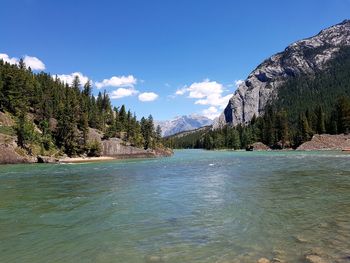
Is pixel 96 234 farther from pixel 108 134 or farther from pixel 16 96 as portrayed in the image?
pixel 108 134

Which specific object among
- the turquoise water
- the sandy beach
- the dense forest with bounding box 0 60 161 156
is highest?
the dense forest with bounding box 0 60 161 156

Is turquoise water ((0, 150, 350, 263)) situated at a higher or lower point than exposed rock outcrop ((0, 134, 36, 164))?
lower

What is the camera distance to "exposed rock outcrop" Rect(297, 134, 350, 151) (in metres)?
161

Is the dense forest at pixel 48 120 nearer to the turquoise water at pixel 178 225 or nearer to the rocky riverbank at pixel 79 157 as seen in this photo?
the rocky riverbank at pixel 79 157

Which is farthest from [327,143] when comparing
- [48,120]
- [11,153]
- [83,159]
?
[11,153]

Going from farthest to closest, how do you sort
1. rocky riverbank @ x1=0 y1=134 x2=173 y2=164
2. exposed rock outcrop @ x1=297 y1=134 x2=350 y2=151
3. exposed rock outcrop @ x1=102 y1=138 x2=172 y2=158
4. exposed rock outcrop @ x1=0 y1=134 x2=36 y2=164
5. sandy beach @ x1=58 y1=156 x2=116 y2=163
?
exposed rock outcrop @ x1=297 y1=134 x2=350 y2=151 < exposed rock outcrop @ x1=102 y1=138 x2=172 y2=158 < sandy beach @ x1=58 y1=156 x2=116 y2=163 < rocky riverbank @ x1=0 y1=134 x2=173 y2=164 < exposed rock outcrop @ x1=0 y1=134 x2=36 y2=164

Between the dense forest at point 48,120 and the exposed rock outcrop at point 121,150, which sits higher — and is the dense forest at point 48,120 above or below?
above

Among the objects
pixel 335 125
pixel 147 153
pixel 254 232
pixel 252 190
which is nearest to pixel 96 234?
pixel 254 232

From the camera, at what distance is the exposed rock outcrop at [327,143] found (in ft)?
529

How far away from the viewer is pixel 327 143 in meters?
164

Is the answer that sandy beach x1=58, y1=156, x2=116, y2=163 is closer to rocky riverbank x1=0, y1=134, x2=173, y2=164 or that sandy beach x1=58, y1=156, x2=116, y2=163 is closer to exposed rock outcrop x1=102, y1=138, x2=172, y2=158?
→ rocky riverbank x1=0, y1=134, x2=173, y2=164

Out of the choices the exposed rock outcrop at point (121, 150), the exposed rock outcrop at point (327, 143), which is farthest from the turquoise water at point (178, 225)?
the exposed rock outcrop at point (327, 143)

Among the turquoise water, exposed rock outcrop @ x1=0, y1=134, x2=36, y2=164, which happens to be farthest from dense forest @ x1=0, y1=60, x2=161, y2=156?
the turquoise water

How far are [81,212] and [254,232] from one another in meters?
11.8
